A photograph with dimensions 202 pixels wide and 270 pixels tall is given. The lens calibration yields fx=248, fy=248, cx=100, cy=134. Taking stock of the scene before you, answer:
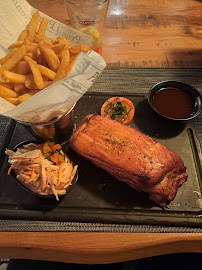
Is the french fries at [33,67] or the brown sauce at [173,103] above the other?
the french fries at [33,67]

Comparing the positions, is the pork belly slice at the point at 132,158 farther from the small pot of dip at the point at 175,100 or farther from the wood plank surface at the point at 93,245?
the small pot of dip at the point at 175,100

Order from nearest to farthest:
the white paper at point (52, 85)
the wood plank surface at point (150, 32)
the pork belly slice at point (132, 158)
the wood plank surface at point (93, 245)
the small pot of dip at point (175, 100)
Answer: the white paper at point (52, 85)
the wood plank surface at point (93, 245)
the pork belly slice at point (132, 158)
the small pot of dip at point (175, 100)
the wood plank surface at point (150, 32)

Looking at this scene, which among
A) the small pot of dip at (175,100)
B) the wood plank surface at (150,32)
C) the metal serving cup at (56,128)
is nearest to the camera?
the metal serving cup at (56,128)


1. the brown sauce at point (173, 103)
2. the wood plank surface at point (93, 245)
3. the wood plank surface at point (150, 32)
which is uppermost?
the wood plank surface at point (150, 32)

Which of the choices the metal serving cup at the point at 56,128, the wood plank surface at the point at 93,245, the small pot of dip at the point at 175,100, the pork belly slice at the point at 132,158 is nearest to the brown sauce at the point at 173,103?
the small pot of dip at the point at 175,100

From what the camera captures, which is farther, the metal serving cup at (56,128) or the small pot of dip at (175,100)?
the small pot of dip at (175,100)

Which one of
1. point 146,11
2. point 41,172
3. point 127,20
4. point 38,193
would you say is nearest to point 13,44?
point 41,172

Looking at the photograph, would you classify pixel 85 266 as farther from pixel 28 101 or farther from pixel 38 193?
pixel 28 101
